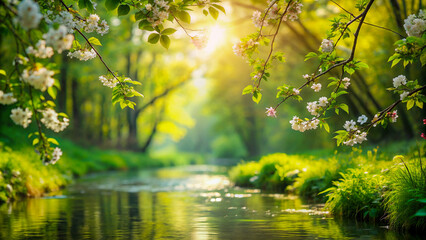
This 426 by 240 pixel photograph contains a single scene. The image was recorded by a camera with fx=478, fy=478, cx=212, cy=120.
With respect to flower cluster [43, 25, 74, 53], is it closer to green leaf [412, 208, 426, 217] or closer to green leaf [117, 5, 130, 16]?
green leaf [117, 5, 130, 16]

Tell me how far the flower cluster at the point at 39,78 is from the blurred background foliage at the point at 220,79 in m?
13.7

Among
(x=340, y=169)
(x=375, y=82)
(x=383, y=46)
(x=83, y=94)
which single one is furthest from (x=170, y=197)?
(x=83, y=94)

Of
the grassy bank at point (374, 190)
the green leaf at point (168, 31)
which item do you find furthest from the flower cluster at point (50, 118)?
the grassy bank at point (374, 190)

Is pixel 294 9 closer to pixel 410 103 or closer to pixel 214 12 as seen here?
pixel 214 12

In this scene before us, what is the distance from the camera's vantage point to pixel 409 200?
719 centimetres

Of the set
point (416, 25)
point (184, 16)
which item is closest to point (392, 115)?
point (416, 25)

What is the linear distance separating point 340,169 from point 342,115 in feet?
47.9

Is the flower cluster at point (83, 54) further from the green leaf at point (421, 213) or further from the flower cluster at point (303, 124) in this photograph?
the green leaf at point (421, 213)

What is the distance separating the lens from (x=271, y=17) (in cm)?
674

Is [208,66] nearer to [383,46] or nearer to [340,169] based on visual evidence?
[383,46]

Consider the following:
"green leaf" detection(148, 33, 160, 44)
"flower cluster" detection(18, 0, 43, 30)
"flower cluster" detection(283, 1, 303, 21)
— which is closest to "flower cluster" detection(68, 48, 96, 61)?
"green leaf" detection(148, 33, 160, 44)

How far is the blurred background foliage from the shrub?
8272 millimetres

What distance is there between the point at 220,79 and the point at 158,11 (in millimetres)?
37104

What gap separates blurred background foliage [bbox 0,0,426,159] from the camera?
22.2m
